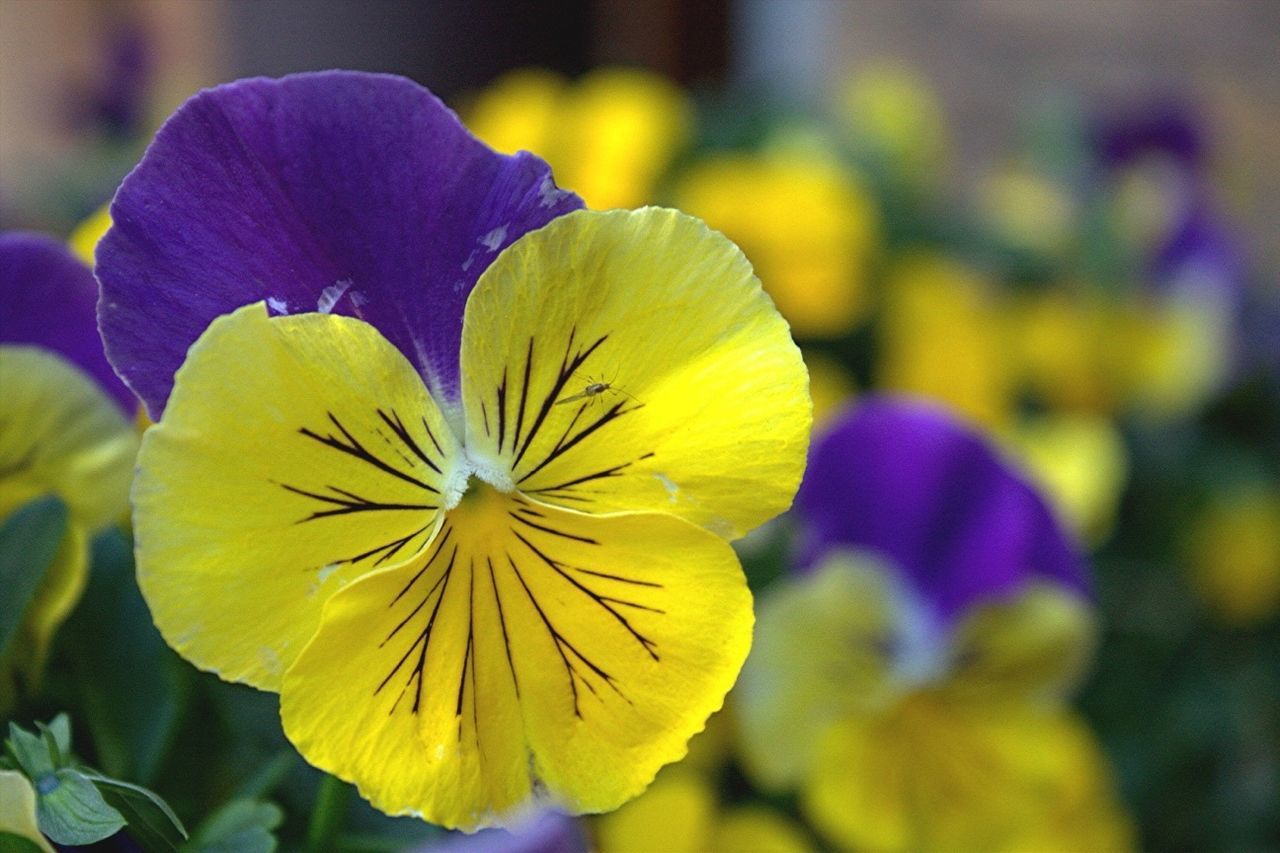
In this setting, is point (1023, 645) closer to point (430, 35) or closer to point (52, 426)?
point (52, 426)

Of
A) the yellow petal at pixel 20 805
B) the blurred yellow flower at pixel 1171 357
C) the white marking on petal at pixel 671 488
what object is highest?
the white marking on petal at pixel 671 488

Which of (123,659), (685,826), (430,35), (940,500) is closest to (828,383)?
(940,500)

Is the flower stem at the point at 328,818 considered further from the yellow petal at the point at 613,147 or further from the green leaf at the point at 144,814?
the yellow petal at the point at 613,147

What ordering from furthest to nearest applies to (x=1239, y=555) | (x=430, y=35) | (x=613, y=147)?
1. (x=430, y=35)
2. (x=1239, y=555)
3. (x=613, y=147)

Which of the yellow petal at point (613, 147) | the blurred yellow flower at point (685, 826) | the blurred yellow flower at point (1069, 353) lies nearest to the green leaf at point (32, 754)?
the blurred yellow flower at point (685, 826)

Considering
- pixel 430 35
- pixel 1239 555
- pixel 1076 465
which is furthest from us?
pixel 430 35

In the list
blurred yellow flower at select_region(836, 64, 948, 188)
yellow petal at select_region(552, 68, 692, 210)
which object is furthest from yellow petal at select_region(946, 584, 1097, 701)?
blurred yellow flower at select_region(836, 64, 948, 188)
